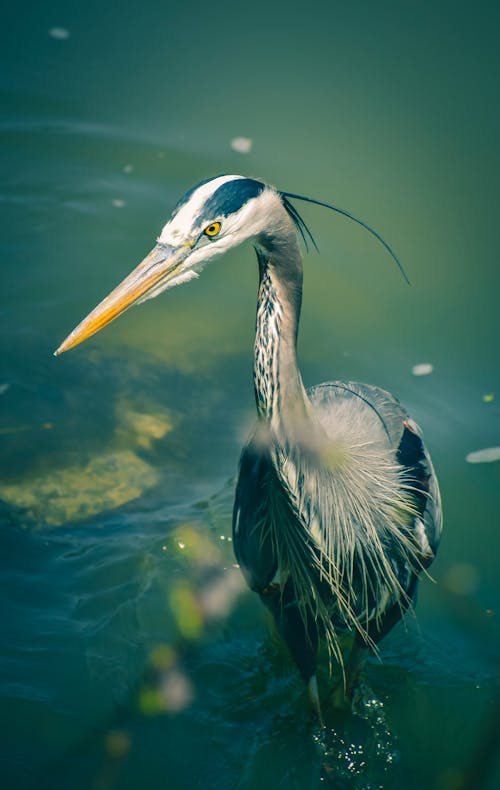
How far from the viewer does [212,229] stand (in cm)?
201

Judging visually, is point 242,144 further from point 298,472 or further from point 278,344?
point 298,472

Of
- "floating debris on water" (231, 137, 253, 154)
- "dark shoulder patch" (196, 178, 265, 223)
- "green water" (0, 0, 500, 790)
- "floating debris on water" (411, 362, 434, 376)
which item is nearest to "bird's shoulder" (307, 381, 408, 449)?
"green water" (0, 0, 500, 790)

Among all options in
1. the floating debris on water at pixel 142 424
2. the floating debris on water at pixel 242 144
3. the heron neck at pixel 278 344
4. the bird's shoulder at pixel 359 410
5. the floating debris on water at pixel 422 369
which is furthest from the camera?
the floating debris on water at pixel 242 144

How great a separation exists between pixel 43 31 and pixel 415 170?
10.3 feet

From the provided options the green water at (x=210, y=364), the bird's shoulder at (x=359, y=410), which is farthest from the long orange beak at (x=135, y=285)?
the green water at (x=210, y=364)

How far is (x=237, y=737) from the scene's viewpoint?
8.45 feet

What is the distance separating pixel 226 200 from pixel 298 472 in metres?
0.80

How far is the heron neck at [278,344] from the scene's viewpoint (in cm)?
209

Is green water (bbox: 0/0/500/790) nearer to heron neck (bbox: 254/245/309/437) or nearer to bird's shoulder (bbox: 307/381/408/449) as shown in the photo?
bird's shoulder (bbox: 307/381/408/449)

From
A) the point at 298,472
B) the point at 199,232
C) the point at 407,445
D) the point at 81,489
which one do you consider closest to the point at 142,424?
the point at 81,489

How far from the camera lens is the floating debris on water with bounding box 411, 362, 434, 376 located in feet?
13.4

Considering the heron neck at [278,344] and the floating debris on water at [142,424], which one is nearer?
the heron neck at [278,344]

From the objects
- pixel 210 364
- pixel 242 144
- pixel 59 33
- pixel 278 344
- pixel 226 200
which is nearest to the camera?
pixel 226 200

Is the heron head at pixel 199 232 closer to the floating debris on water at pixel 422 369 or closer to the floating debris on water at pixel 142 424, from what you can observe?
the floating debris on water at pixel 142 424
